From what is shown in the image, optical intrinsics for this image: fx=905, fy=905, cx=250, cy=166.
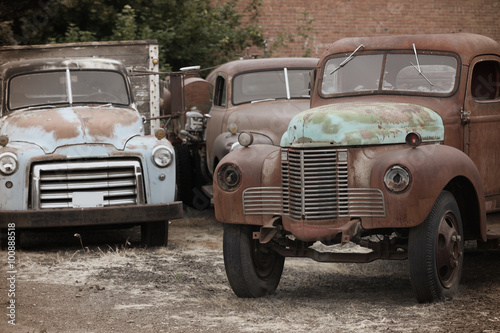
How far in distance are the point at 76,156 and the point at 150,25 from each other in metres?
8.92

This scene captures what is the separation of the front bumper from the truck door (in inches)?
130

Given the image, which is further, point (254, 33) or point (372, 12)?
point (372, 12)

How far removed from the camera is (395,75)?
25.3 ft

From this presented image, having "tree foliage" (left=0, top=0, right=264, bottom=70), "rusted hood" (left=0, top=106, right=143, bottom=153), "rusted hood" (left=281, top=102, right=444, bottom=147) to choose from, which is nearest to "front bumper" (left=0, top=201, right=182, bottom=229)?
"rusted hood" (left=0, top=106, right=143, bottom=153)

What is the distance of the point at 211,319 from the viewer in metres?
6.44

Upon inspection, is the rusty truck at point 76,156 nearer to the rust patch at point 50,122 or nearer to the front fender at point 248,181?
the rust patch at point 50,122

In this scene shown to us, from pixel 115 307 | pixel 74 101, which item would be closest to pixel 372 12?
pixel 74 101

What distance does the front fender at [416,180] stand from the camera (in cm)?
635

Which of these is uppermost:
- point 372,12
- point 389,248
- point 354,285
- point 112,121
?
point 372,12

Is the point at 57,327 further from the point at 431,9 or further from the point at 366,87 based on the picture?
the point at 431,9

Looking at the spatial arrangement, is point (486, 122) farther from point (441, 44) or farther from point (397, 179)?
point (397, 179)

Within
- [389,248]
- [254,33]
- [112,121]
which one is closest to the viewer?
[389,248]

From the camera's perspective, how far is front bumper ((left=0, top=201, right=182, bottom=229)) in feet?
29.5

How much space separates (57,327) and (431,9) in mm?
17324
